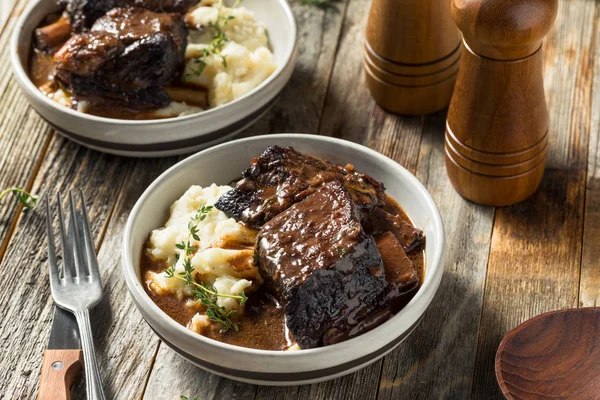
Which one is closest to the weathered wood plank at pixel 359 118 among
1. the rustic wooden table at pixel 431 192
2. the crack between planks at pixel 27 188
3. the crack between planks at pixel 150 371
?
the rustic wooden table at pixel 431 192

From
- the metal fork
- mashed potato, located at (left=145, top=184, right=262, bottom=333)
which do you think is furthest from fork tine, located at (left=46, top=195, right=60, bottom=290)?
mashed potato, located at (left=145, top=184, right=262, bottom=333)

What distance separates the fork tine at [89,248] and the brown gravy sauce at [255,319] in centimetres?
37

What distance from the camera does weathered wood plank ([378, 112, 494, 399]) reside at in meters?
3.30

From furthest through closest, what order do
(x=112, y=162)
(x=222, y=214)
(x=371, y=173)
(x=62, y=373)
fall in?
(x=112, y=162) < (x=371, y=173) < (x=222, y=214) < (x=62, y=373)

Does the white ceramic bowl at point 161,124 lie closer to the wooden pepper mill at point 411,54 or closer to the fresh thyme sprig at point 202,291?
the wooden pepper mill at point 411,54

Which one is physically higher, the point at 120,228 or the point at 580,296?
the point at 120,228

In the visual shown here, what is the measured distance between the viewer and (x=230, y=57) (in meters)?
4.30

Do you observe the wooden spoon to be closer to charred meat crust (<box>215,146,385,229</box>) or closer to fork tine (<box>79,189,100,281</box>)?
charred meat crust (<box>215,146,385,229</box>)

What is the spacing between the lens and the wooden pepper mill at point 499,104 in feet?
11.0

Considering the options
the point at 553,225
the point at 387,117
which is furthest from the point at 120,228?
the point at 553,225

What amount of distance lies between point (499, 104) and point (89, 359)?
2.04 m

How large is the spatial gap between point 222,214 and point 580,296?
159cm

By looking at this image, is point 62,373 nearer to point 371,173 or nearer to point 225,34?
point 371,173

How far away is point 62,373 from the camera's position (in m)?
3.23
